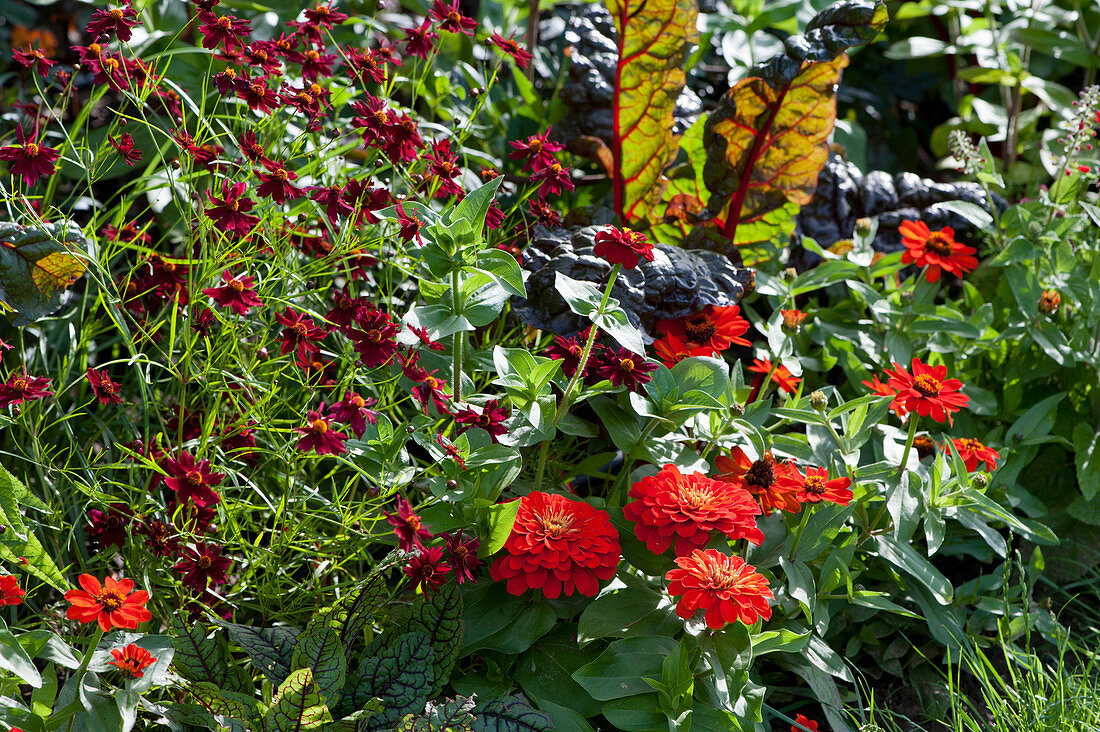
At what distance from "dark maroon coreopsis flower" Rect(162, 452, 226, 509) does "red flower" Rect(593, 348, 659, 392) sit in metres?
0.66

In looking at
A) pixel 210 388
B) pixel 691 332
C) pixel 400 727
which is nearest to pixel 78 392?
pixel 210 388

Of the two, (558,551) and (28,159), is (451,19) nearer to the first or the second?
(28,159)

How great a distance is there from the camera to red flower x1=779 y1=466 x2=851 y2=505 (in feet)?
4.98

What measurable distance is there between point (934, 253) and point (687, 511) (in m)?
0.99

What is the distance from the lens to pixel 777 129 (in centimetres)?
221

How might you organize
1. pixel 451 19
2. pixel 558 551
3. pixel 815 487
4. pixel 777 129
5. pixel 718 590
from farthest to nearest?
pixel 777 129, pixel 451 19, pixel 815 487, pixel 558 551, pixel 718 590

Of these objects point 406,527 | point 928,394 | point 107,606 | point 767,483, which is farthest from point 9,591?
point 928,394

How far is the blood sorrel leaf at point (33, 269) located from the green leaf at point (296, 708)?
2.47 feet

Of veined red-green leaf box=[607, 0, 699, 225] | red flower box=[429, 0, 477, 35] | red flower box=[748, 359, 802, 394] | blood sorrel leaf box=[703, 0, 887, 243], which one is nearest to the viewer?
red flower box=[429, 0, 477, 35]

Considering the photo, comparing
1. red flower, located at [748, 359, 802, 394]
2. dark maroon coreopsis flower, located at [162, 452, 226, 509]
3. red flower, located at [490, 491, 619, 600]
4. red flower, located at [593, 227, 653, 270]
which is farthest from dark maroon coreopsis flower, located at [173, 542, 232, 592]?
red flower, located at [748, 359, 802, 394]

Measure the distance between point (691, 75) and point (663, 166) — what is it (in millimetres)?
814

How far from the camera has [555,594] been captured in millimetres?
1394

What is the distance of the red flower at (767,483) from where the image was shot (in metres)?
1.55

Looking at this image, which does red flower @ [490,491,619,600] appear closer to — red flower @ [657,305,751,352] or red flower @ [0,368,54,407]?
red flower @ [657,305,751,352]
